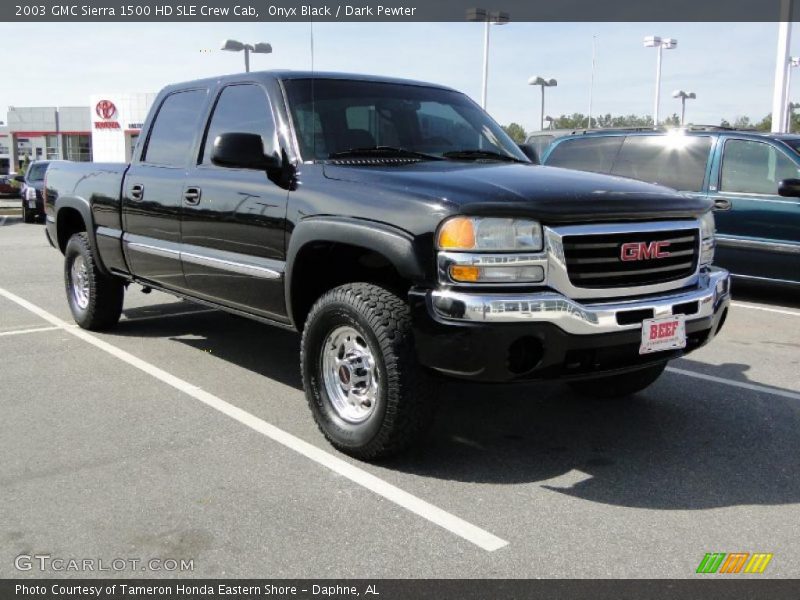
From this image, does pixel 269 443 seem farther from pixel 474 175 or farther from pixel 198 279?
pixel 474 175

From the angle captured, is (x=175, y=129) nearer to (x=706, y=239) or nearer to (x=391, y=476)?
(x=391, y=476)

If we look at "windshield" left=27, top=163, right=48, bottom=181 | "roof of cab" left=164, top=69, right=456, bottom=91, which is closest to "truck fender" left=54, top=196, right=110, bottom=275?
"roof of cab" left=164, top=69, right=456, bottom=91

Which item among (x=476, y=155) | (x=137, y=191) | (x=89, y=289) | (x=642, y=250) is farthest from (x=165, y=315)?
(x=642, y=250)

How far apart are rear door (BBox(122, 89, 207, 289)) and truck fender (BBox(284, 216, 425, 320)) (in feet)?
4.58

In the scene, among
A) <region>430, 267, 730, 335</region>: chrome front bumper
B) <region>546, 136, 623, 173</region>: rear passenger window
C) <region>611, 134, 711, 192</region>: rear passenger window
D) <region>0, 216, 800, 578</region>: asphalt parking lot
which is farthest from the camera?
<region>546, 136, 623, 173</region>: rear passenger window

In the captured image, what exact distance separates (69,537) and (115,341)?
3.63m

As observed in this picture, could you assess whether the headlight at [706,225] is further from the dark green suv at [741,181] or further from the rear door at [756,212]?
the rear door at [756,212]

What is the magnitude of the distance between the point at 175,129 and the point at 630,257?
3.42 metres

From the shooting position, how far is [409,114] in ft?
16.1

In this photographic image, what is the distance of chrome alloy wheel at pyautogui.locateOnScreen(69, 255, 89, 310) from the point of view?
6.87m

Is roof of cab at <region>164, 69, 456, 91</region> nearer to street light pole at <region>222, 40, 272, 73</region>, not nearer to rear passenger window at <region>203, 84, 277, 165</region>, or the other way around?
rear passenger window at <region>203, 84, 277, 165</region>

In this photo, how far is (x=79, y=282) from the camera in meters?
7.04

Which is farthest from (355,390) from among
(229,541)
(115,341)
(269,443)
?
(115,341)

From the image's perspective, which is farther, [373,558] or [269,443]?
[269,443]
